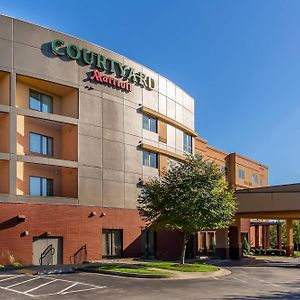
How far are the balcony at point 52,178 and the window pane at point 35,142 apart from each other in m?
1.18

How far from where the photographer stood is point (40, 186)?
3528 centimetres

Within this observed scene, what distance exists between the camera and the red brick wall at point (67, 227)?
3125cm

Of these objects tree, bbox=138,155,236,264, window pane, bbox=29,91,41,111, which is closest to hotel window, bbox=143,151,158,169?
window pane, bbox=29,91,41,111

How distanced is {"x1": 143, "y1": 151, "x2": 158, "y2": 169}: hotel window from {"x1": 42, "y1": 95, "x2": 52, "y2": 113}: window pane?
887cm

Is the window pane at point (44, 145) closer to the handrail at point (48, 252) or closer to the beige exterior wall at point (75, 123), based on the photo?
the beige exterior wall at point (75, 123)

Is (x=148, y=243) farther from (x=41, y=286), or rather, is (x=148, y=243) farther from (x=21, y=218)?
(x=41, y=286)

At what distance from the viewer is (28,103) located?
34938mm

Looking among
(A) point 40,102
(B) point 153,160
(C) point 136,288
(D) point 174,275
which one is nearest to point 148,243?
(B) point 153,160

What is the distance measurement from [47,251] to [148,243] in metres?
10.8

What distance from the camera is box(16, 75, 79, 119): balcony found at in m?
34.2

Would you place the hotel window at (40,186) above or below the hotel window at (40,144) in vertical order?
below

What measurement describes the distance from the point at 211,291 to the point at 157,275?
5.52 metres

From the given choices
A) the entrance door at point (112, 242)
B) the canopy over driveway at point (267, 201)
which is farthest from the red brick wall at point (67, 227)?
the canopy over driveway at point (267, 201)

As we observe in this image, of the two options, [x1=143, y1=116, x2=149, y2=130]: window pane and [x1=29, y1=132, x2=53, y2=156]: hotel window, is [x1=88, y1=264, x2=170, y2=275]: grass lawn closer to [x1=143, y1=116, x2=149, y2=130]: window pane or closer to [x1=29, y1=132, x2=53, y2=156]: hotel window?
[x1=29, y1=132, x2=53, y2=156]: hotel window
